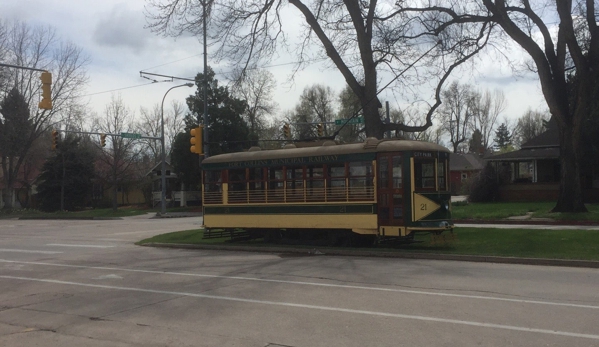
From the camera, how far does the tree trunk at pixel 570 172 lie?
2701 cm

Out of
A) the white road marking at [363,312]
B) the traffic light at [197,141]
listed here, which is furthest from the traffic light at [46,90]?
the white road marking at [363,312]

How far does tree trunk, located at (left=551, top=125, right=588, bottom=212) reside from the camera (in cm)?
2701

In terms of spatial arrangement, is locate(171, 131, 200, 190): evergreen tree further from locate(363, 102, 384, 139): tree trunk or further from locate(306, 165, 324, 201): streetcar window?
locate(306, 165, 324, 201): streetcar window

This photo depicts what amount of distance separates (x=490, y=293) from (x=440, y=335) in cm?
324

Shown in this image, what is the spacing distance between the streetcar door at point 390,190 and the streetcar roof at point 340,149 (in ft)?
0.84

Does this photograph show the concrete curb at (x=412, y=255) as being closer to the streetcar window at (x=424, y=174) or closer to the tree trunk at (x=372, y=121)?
the streetcar window at (x=424, y=174)

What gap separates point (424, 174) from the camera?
53.7ft

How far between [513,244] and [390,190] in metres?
3.77

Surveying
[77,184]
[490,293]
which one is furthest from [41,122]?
[490,293]

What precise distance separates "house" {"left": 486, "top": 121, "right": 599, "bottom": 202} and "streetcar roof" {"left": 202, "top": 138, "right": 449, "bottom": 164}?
27061 mm

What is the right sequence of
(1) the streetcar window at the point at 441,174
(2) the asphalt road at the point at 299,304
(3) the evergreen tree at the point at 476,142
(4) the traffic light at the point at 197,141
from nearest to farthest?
(2) the asphalt road at the point at 299,304, (1) the streetcar window at the point at 441,174, (4) the traffic light at the point at 197,141, (3) the evergreen tree at the point at 476,142

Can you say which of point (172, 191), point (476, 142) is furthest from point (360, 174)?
point (476, 142)

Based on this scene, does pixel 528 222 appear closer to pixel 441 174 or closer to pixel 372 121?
pixel 372 121

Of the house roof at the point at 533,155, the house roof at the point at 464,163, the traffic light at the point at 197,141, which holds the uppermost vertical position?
the house roof at the point at 464,163
